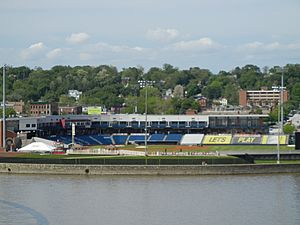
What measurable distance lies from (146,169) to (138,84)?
299 ft

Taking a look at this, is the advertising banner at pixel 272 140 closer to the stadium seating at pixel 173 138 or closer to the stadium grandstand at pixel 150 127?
the stadium grandstand at pixel 150 127

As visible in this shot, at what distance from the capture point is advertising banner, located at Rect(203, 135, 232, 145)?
194 feet

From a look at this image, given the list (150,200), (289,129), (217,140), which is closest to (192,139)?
(217,140)

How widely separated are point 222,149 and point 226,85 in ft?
269

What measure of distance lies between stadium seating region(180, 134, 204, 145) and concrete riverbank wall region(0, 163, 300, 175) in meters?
17.8

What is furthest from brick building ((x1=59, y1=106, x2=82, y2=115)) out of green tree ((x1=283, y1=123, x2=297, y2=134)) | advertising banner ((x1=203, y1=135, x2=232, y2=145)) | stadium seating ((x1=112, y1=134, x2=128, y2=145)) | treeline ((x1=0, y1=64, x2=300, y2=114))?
advertising banner ((x1=203, y1=135, x2=232, y2=145))

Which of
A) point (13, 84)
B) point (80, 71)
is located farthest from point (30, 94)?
point (80, 71)

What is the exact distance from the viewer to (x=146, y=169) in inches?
1630

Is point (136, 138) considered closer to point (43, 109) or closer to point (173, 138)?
point (173, 138)

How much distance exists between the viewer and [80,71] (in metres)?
140

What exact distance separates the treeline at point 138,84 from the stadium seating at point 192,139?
30.2m

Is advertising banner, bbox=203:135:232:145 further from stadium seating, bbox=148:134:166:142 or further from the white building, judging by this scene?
the white building

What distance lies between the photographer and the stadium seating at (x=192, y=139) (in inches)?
2367

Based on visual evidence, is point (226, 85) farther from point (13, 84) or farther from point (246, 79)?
point (13, 84)
